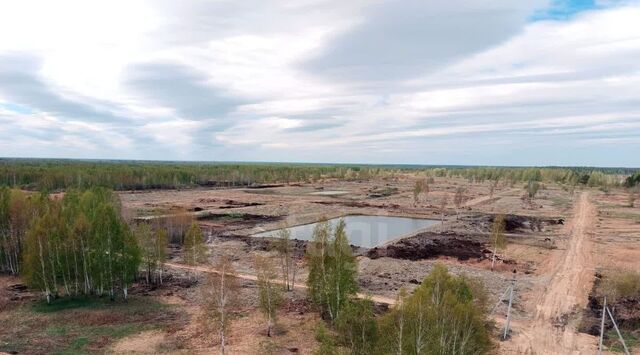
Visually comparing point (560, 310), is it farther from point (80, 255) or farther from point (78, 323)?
point (80, 255)

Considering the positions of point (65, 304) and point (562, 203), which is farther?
point (562, 203)

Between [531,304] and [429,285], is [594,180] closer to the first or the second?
[531,304]

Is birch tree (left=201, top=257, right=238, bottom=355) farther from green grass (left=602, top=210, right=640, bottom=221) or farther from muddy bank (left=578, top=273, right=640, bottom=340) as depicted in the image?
green grass (left=602, top=210, right=640, bottom=221)

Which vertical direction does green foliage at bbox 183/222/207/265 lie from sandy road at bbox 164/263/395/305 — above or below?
above

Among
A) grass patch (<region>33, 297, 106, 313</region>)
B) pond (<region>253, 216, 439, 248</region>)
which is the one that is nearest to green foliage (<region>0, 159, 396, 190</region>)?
pond (<region>253, 216, 439, 248</region>)

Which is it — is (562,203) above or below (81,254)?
below

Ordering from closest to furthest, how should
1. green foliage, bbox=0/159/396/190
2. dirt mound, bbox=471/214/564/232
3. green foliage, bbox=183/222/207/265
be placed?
green foliage, bbox=183/222/207/265, dirt mound, bbox=471/214/564/232, green foliage, bbox=0/159/396/190

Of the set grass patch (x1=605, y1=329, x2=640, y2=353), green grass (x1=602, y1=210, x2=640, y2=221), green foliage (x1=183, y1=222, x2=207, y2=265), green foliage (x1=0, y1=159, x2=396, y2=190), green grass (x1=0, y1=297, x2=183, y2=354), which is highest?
green foliage (x1=0, y1=159, x2=396, y2=190)

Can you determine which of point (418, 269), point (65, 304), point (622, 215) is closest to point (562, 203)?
point (622, 215)
